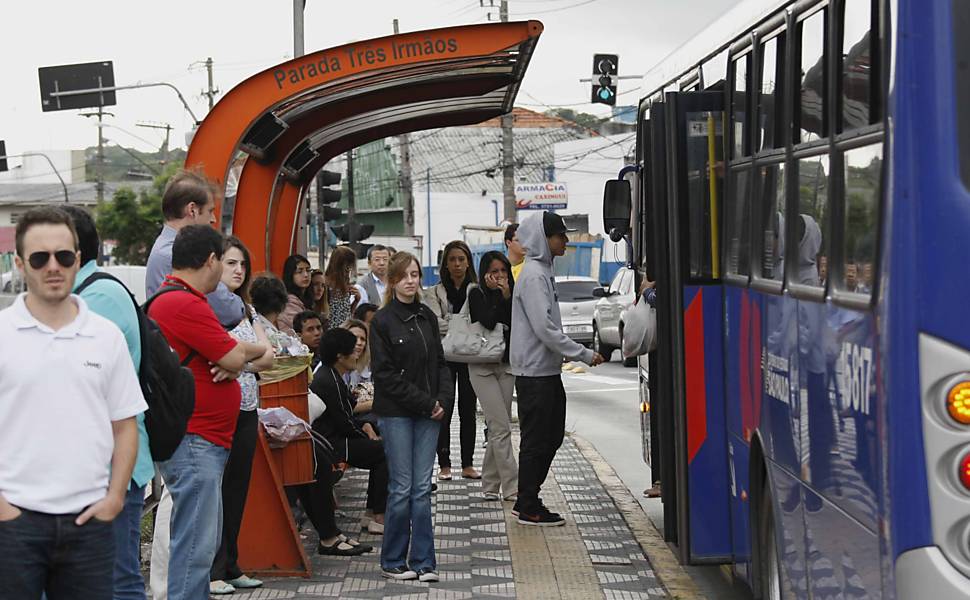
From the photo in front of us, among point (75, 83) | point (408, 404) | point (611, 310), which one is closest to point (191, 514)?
point (408, 404)

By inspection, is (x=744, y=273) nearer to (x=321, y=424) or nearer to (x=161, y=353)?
(x=161, y=353)

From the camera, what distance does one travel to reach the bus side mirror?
11.0 m

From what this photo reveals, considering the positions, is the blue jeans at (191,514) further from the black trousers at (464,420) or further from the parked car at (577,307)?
the parked car at (577,307)

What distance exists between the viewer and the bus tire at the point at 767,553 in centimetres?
614

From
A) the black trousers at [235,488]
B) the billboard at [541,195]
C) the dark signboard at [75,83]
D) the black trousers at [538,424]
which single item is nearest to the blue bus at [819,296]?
the black trousers at [538,424]

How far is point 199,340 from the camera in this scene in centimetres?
634

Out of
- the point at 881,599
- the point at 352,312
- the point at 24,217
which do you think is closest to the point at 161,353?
the point at 24,217

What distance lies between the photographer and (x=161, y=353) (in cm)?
550

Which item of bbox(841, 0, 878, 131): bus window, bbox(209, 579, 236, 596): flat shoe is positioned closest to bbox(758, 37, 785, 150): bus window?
bbox(841, 0, 878, 131): bus window

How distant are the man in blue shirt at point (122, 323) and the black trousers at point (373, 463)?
13.2 feet

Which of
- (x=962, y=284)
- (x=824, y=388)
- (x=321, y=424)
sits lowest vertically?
(x=321, y=424)

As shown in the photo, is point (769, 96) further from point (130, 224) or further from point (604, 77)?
point (130, 224)

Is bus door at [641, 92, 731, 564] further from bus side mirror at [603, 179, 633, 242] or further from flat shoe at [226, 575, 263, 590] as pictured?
bus side mirror at [603, 179, 633, 242]

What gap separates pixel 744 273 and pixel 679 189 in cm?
110
